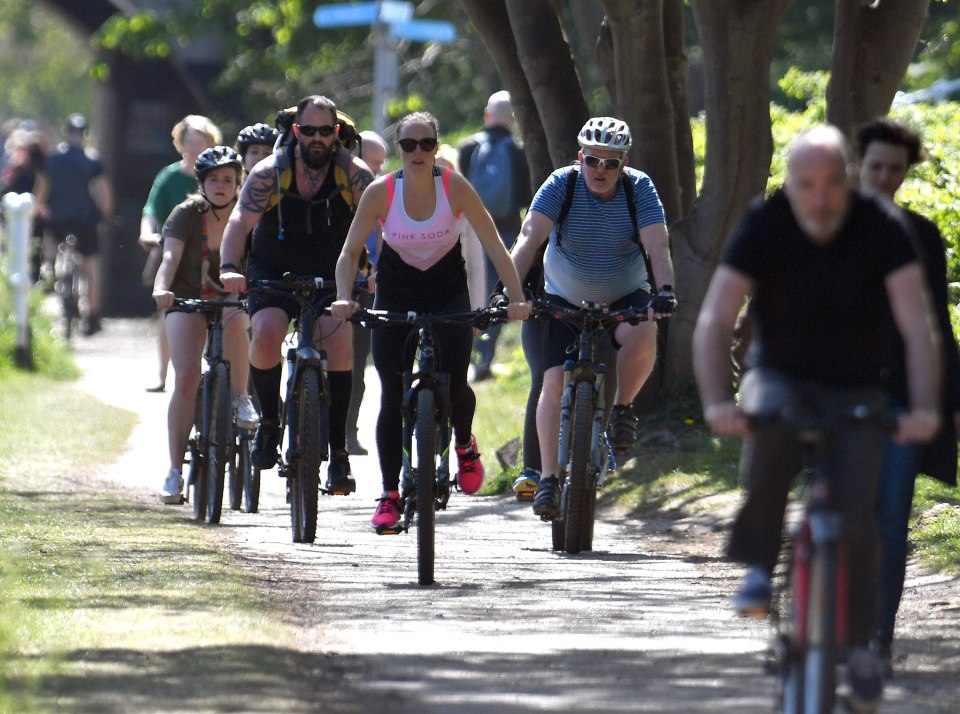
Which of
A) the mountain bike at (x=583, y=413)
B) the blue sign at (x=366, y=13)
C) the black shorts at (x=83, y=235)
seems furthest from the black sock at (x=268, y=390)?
the black shorts at (x=83, y=235)

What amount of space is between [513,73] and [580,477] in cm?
476

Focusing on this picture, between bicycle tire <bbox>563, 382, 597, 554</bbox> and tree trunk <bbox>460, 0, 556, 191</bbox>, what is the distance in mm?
4114

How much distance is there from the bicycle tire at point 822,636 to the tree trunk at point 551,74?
7998 millimetres

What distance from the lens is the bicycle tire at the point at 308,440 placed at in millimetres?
9719

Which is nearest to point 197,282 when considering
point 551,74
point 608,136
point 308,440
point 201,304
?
point 201,304

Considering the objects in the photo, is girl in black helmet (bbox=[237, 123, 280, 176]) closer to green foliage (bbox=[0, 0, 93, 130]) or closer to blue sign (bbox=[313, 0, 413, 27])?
blue sign (bbox=[313, 0, 413, 27])

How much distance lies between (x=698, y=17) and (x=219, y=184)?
10.8 feet

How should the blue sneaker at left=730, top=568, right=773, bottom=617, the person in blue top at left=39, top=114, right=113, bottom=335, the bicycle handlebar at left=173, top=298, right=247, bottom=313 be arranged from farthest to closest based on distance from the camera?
the person in blue top at left=39, top=114, right=113, bottom=335
the bicycle handlebar at left=173, top=298, right=247, bottom=313
the blue sneaker at left=730, top=568, right=773, bottom=617

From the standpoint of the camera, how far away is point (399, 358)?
9.46m

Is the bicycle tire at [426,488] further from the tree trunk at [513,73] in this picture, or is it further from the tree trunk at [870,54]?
the tree trunk at [513,73]

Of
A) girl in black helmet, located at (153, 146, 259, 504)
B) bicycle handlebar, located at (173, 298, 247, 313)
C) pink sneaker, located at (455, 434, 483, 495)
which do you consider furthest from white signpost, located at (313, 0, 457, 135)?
pink sneaker, located at (455, 434, 483, 495)

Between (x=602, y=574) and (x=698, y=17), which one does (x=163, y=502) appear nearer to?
(x=602, y=574)

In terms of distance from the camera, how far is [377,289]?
377 inches

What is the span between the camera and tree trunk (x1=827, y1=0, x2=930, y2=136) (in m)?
12.2
